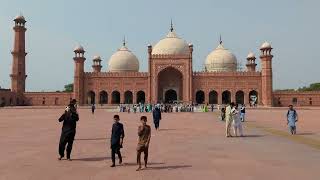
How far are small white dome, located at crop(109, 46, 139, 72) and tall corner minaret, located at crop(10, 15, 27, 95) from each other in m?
9.30

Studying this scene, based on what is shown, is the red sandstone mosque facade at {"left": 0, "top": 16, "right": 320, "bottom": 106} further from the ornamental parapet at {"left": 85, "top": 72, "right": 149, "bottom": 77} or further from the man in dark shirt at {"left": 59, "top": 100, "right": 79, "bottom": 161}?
the man in dark shirt at {"left": 59, "top": 100, "right": 79, "bottom": 161}

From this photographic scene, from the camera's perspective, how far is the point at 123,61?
1731 inches

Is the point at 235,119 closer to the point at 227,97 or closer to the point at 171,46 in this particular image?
the point at 227,97

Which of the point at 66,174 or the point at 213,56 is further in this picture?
the point at 213,56

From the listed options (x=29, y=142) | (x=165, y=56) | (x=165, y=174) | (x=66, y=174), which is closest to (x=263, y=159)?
(x=165, y=174)

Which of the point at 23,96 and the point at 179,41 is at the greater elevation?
the point at 179,41

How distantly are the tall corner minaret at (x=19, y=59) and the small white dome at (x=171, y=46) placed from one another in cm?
1370

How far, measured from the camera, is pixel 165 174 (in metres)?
4.95

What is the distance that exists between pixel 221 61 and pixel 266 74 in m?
6.58

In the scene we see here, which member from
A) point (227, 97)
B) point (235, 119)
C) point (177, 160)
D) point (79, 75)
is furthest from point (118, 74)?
point (177, 160)

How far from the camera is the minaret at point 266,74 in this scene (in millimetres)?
37344

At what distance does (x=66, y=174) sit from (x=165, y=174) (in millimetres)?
Answer: 1231

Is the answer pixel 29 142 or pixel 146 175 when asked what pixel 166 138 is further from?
pixel 146 175

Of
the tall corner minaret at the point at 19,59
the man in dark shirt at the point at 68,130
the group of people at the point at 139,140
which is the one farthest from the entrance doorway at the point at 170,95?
the group of people at the point at 139,140
